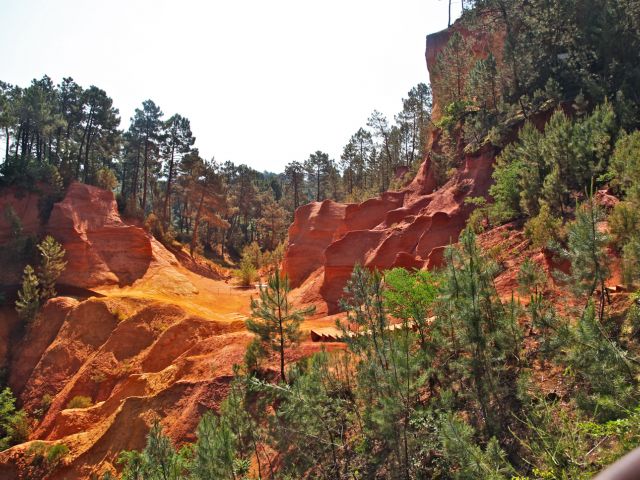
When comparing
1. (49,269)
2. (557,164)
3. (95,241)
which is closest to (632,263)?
(557,164)

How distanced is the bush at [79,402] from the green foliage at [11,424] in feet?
9.42

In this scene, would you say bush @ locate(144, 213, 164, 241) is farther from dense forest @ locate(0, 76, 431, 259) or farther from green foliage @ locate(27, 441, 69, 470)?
green foliage @ locate(27, 441, 69, 470)

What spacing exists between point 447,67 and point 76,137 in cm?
4559

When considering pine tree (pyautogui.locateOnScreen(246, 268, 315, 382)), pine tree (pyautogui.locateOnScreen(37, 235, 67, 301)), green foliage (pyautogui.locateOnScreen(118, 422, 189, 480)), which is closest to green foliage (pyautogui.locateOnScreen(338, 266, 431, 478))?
pine tree (pyautogui.locateOnScreen(246, 268, 315, 382))

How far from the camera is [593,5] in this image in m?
30.3

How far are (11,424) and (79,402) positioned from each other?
14.3 feet

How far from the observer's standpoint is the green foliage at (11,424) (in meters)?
24.4

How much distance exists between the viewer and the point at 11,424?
25.2 metres

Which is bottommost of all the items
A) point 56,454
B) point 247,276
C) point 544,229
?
point 56,454

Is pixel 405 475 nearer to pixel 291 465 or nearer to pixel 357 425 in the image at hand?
pixel 357 425

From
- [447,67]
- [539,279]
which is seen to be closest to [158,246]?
[447,67]

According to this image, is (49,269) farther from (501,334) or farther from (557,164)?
(557,164)

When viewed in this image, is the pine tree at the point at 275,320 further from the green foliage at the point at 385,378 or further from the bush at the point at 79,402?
the bush at the point at 79,402

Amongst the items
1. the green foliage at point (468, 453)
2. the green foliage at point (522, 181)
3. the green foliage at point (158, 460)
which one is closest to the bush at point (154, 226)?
the green foliage at point (522, 181)
